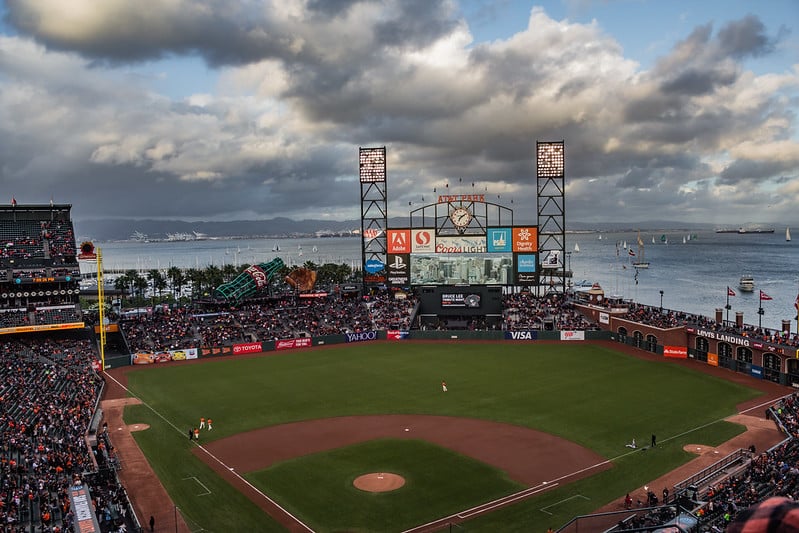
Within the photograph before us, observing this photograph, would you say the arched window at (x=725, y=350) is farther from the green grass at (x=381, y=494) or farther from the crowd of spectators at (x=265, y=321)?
the crowd of spectators at (x=265, y=321)

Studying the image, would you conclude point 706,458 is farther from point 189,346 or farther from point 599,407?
point 189,346

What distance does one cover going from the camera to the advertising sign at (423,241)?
7819 cm

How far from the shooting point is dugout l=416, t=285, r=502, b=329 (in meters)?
72.9

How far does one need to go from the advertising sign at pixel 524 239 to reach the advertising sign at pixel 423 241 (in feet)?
34.6

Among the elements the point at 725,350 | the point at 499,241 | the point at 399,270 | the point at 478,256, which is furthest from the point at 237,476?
the point at 499,241

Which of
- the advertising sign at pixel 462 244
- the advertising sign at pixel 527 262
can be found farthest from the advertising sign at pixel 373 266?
the advertising sign at pixel 527 262

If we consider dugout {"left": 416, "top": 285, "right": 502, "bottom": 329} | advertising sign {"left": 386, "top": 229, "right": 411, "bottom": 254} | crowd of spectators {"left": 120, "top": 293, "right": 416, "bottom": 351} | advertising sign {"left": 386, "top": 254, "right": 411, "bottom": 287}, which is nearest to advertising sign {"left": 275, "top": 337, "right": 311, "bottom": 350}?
crowd of spectators {"left": 120, "top": 293, "right": 416, "bottom": 351}

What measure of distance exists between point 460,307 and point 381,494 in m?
45.8

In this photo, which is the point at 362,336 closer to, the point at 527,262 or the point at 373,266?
the point at 373,266

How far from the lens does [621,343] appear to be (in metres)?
65.2

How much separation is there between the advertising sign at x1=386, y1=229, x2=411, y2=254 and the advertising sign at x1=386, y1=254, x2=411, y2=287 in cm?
79

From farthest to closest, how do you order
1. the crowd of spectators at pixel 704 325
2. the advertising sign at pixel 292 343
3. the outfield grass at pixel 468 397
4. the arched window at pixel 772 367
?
the advertising sign at pixel 292 343 → the crowd of spectators at pixel 704 325 → the arched window at pixel 772 367 → the outfield grass at pixel 468 397

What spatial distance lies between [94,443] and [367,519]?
1918 cm

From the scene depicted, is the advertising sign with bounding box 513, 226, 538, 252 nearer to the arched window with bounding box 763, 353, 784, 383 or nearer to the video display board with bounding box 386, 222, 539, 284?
the video display board with bounding box 386, 222, 539, 284
